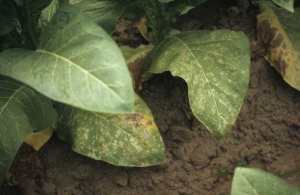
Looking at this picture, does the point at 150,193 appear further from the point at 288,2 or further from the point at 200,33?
the point at 288,2

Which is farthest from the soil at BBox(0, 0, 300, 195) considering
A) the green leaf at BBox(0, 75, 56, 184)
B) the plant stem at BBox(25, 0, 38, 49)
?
the plant stem at BBox(25, 0, 38, 49)

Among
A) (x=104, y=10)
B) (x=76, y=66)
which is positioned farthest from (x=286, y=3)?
(x=76, y=66)

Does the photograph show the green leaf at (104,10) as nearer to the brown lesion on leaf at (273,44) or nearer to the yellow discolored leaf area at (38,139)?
the yellow discolored leaf area at (38,139)

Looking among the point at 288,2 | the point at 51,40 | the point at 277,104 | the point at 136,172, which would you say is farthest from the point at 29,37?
the point at 277,104

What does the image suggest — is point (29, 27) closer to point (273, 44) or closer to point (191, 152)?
point (191, 152)

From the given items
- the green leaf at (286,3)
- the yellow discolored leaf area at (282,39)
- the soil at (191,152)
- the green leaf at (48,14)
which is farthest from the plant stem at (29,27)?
the yellow discolored leaf area at (282,39)

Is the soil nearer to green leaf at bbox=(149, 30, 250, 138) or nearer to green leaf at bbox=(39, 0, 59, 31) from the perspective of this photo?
green leaf at bbox=(149, 30, 250, 138)

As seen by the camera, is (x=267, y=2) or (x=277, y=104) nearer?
(x=277, y=104)
